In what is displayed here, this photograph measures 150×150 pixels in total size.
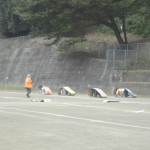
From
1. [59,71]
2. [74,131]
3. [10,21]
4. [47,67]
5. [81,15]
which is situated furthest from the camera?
[10,21]

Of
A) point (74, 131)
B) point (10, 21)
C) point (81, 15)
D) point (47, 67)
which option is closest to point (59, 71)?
point (47, 67)

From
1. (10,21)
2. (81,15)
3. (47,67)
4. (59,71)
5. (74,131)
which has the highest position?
(10,21)

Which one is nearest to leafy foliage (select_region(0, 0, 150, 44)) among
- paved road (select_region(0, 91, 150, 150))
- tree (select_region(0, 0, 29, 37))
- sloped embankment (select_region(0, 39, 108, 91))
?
sloped embankment (select_region(0, 39, 108, 91))

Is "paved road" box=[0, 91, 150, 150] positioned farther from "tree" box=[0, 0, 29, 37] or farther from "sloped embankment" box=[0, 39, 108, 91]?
"tree" box=[0, 0, 29, 37]

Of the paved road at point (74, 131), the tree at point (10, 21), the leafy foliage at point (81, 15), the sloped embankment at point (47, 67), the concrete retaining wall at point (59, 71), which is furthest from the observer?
the tree at point (10, 21)

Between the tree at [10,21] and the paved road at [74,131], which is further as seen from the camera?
the tree at [10,21]

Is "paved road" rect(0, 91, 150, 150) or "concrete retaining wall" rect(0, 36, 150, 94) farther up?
"concrete retaining wall" rect(0, 36, 150, 94)

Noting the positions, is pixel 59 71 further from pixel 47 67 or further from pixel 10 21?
pixel 10 21

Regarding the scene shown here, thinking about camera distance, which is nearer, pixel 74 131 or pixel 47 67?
pixel 74 131

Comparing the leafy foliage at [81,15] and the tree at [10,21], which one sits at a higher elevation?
the tree at [10,21]

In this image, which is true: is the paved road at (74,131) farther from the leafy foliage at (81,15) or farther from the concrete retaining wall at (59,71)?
the leafy foliage at (81,15)

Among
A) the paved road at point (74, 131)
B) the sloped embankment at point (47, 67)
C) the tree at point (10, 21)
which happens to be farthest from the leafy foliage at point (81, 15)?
the paved road at point (74, 131)

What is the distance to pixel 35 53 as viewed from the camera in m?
58.5

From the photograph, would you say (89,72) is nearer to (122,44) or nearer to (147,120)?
(122,44)
